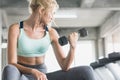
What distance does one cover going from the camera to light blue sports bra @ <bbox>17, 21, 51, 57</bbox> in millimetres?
1658

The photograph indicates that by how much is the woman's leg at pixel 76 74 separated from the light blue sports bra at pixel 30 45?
169 millimetres

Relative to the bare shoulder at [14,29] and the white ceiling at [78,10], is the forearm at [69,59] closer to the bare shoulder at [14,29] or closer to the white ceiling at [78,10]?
the bare shoulder at [14,29]

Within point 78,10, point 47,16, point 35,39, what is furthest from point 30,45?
point 78,10

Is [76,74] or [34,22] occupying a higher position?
[34,22]

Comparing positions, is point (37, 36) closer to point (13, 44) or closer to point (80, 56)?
point (13, 44)

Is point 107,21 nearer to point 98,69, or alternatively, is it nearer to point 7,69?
point 98,69

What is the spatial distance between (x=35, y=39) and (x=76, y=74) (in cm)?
32

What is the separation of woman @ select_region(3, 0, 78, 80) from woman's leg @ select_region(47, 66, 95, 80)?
0.19 feet

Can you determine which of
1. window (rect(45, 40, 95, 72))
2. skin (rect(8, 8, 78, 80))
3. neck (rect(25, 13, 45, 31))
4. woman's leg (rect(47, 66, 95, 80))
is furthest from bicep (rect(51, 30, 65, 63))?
window (rect(45, 40, 95, 72))

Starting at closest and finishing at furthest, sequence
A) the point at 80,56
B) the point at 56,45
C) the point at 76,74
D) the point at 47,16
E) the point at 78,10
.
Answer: the point at 76,74
the point at 47,16
the point at 56,45
the point at 78,10
the point at 80,56

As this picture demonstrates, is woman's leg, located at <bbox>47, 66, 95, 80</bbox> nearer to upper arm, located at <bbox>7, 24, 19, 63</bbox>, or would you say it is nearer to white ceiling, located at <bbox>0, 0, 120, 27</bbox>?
upper arm, located at <bbox>7, 24, 19, 63</bbox>

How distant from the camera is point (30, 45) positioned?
5.46ft

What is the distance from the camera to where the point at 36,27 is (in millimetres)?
1783

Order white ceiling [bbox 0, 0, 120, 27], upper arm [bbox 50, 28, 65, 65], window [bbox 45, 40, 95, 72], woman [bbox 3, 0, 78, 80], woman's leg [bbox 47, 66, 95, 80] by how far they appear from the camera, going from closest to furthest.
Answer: woman's leg [bbox 47, 66, 95, 80], woman [bbox 3, 0, 78, 80], upper arm [bbox 50, 28, 65, 65], white ceiling [bbox 0, 0, 120, 27], window [bbox 45, 40, 95, 72]
